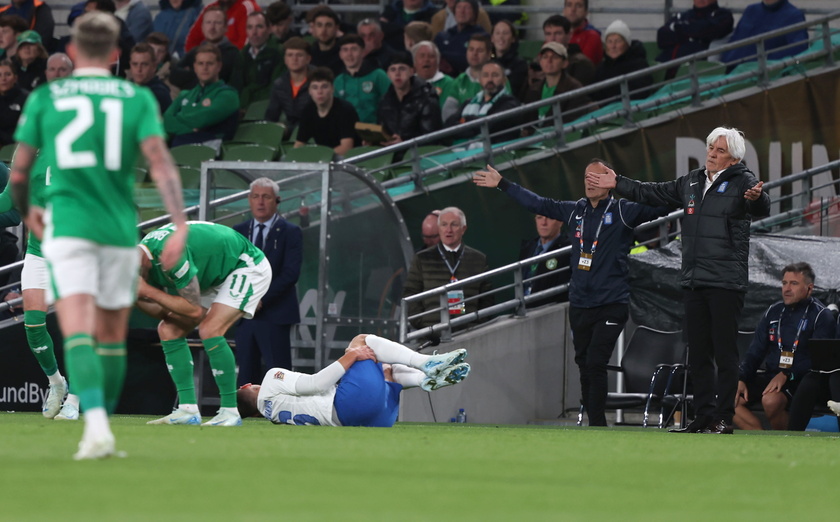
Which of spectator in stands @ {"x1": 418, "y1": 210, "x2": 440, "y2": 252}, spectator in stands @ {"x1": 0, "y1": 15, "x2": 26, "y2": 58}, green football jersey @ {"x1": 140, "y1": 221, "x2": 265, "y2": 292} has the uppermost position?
spectator in stands @ {"x1": 0, "y1": 15, "x2": 26, "y2": 58}

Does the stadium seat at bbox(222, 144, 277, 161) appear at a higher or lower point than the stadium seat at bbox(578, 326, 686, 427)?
higher

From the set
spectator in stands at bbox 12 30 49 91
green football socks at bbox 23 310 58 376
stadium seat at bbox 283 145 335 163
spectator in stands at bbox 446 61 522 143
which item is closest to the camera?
green football socks at bbox 23 310 58 376

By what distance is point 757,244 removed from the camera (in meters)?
13.6

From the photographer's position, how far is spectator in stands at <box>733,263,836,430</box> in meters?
12.0

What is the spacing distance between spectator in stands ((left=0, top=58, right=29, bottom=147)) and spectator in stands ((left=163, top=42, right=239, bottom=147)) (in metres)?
1.81

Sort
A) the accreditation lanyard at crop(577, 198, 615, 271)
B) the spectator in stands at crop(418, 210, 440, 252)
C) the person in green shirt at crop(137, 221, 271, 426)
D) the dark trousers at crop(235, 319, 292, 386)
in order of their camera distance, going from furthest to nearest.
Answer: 1. the spectator in stands at crop(418, 210, 440, 252)
2. the dark trousers at crop(235, 319, 292, 386)
3. the accreditation lanyard at crop(577, 198, 615, 271)
4. the person in green shirt at crop(137, 221, 271, 426)

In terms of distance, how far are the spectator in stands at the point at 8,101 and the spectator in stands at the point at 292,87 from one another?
3069 mm

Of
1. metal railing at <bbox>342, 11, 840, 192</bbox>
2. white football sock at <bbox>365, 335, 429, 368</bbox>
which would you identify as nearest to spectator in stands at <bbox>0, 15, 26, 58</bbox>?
metal railing at <bbox>342, 11, 840, 192</bbox>

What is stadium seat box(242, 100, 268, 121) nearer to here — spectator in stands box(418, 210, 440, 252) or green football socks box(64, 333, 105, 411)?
spectator in stands box(418, 210, 440, 252)

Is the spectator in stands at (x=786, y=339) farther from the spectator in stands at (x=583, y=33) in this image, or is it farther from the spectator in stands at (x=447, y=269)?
the spectator in stands at (x=583, y=33)

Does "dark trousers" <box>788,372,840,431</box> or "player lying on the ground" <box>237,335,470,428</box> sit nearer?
"player lying on the ground" <box>237,335,470,428</box>

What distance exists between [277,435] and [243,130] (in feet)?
31.1

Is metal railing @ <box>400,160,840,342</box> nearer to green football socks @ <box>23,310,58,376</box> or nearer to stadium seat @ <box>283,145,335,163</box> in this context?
stadium seat @ <box>283,145,335,163</box>

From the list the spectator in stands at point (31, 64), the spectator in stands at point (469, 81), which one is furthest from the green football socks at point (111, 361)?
the spectator in stands at point (31, 64)
